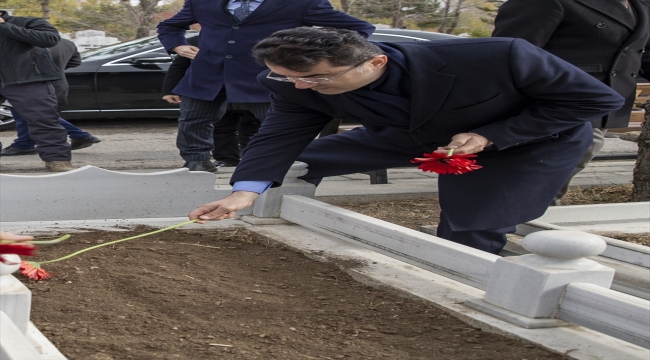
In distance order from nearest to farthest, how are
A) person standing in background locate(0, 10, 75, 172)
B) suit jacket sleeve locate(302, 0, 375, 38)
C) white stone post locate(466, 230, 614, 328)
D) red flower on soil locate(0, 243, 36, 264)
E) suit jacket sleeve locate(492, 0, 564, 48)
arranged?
red flower on soil locate(0, 243, 36, 264)
white stone post locate(466, 230, 614, 328)
suit jacket sleeve locate(492, 0, 564, 48)
suit jacket sleeve locate(302, 0, 375, 38)
person standing in background locate(0, 10, 75, 172)

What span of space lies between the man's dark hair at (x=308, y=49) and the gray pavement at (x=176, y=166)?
2076 millimetres

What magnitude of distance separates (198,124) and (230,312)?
3.05m

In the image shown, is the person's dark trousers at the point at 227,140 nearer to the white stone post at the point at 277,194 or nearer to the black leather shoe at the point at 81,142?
the black leather shoe at the point at 81,142

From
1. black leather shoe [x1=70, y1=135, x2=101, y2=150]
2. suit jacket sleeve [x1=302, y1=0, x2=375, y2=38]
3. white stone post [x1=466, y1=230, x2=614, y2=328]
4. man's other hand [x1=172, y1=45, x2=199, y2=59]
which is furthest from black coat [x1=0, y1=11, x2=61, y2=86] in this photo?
white stone post [x1=466, y1=230, x2=614, y2=328]

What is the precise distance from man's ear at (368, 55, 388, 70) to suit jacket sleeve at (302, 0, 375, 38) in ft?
6.92

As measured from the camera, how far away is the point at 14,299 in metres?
2.18

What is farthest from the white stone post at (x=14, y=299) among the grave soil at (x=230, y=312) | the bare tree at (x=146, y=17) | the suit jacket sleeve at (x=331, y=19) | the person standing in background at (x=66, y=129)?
the bare tree at (x=146, y=17)

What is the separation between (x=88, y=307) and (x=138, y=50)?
828 cm

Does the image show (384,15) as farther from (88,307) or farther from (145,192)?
(88,307)

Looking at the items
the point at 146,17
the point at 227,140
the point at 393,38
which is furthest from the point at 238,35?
the point at 146,17

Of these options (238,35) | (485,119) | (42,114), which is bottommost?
(42,114)

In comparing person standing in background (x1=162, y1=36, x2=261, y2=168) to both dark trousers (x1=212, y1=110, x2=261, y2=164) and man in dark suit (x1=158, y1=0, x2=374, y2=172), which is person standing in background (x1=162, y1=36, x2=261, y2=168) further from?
man in dark suit (x1=158, y1=0, x2=374, y2=172)

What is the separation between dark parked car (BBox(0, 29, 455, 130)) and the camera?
10172mm

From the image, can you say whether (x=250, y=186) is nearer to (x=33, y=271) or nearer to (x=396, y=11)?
(x=33, y=271)
